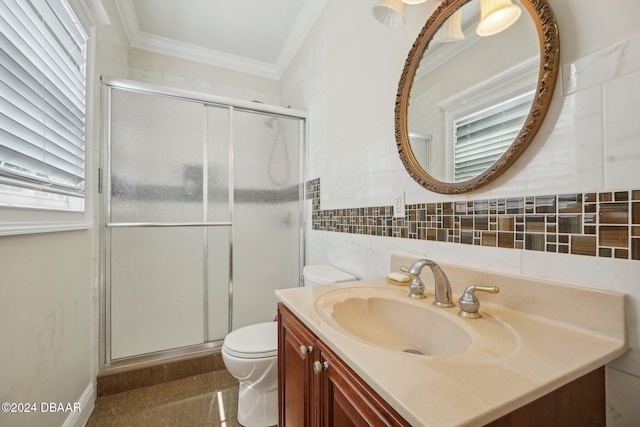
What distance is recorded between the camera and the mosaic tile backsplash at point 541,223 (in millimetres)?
603

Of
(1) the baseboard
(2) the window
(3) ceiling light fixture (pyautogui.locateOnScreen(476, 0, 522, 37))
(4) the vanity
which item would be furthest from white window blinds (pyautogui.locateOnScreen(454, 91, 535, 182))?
(1) the baseboard

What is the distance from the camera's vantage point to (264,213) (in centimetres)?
221

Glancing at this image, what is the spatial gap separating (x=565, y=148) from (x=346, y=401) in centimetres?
84

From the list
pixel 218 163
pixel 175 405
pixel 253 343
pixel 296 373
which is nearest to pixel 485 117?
pixel 296 373

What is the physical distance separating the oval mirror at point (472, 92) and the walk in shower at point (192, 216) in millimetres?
1308

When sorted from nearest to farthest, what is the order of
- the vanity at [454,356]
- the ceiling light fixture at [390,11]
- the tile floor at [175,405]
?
the vanity at [454,356] < the ceiling light fixture at [390,11] < the tile floor at [175,405]

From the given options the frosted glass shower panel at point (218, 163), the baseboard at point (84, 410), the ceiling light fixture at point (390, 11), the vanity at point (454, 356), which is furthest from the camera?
the frosted glass shower panel at point (218, 163)

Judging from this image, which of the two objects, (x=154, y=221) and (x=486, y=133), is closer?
Result: (x=486, y=133)

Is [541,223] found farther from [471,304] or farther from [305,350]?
[305,350]

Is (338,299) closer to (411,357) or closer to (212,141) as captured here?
(411,357)

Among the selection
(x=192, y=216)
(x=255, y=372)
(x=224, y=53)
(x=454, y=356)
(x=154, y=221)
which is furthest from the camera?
(x=224, y=53)

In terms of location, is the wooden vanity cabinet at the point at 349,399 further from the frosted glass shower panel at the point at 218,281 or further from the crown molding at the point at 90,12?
the crown molding at the point at 90,12

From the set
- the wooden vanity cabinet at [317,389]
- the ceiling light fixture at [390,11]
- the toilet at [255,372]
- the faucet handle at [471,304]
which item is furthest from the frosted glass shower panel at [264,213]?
the faucet handle at [471,304]

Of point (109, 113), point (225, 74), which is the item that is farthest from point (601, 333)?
point (225, 74)
